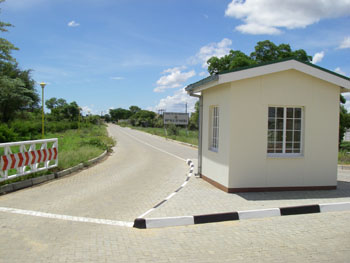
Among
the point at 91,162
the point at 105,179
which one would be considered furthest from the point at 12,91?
the point at 105,179

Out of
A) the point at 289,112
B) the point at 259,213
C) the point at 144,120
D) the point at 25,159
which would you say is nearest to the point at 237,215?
the point at 259,213

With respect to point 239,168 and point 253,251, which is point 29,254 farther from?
point 239,168

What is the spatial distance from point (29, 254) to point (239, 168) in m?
5.41

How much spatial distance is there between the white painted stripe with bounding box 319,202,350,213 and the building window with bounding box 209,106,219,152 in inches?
132

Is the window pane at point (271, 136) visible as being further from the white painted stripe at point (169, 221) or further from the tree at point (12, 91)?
the tree at point (12, 91)

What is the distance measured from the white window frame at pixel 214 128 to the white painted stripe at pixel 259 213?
3093mm

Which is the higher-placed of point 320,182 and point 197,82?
point 197,82

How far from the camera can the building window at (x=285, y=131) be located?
8500mm

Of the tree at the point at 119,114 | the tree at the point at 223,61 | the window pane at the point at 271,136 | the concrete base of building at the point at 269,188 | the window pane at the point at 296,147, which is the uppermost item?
the tree at the point at 223,61

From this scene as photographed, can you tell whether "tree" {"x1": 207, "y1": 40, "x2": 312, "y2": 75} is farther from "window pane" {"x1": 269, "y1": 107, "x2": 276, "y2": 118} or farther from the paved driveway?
the paved driveway

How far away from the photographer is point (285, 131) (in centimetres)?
853

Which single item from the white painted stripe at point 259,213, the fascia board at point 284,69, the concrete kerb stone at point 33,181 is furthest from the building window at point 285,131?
the concrete kerb stone at point 33,181

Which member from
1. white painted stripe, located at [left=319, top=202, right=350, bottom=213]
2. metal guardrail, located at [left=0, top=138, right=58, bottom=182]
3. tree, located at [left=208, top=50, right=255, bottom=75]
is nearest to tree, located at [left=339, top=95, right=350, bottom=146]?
tree, located at [left=208, top=50, right=255, bottom=75]

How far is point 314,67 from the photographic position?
327 inches
